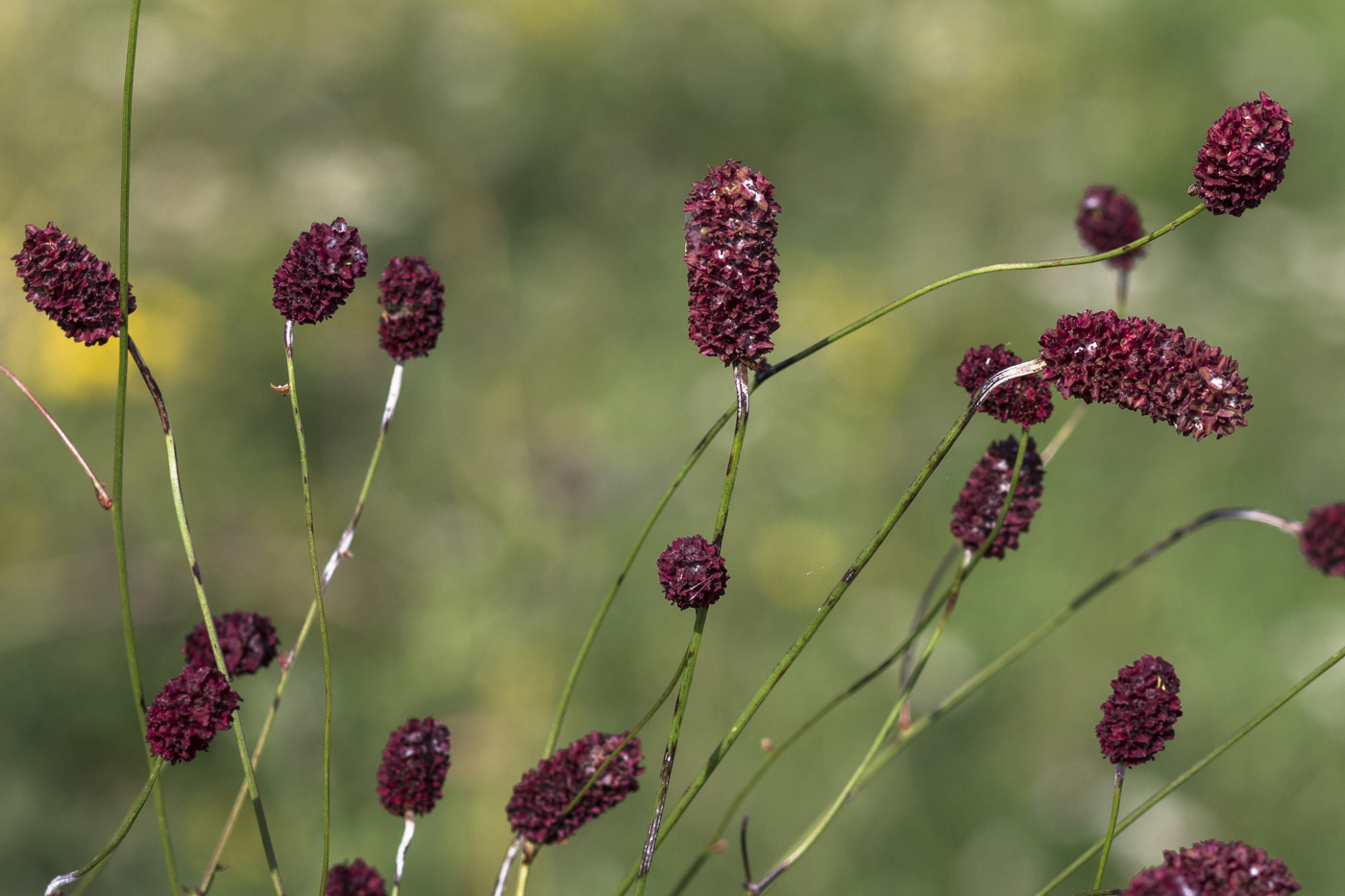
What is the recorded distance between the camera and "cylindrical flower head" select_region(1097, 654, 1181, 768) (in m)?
0.75

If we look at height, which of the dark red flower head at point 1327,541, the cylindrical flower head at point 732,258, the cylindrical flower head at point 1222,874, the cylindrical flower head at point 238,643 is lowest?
the cylindrical flower head at point 1222,874

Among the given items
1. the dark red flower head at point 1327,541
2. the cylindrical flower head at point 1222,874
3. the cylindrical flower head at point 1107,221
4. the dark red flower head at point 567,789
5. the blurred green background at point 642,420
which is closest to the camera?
the cylindrical flower head at point 1222,874

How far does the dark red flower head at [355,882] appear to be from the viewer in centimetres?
85

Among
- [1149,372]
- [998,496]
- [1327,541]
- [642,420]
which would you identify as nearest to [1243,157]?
[1149,372]

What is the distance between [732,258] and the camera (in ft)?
2.26

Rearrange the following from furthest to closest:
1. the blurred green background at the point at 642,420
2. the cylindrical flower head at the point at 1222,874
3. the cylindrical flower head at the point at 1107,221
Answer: the blurred green background at the point at 642,420
the cylindrical flower head at the point at 1107,221
the cylindrical flower head at the point at 1222,874

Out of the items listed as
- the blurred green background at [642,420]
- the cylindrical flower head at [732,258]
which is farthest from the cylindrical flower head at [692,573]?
the blurred green background at [642,420]

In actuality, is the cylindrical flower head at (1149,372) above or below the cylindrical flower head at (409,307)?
below

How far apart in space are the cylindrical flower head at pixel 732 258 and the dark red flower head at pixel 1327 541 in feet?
1.97

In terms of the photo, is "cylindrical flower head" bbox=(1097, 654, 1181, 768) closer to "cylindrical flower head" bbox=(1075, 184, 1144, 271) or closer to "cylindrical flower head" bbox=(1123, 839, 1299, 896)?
"cylindrical flower head" bbox=(1123, 839, 1299, 896)

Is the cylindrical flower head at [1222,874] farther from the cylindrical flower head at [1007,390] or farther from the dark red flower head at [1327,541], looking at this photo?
the dark red flower head at [1327,541]

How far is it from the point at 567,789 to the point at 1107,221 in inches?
31.5

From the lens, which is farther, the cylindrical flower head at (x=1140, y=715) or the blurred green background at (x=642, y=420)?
the blurred green background at (x=642, y=420)

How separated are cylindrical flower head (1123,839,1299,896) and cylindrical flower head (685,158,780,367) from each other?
0.38 metres
